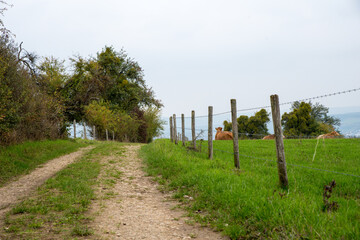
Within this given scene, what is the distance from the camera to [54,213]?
585 cm

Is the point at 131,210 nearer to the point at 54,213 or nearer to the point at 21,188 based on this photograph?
the point at 54,213

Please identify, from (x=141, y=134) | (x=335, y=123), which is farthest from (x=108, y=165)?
(x=335, y=123)

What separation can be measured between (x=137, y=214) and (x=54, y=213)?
1.70 metres


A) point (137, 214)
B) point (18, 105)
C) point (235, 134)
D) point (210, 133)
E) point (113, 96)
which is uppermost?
point (113, 96)

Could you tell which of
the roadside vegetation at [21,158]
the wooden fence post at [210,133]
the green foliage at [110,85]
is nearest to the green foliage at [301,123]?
the green foliage at [110,85]

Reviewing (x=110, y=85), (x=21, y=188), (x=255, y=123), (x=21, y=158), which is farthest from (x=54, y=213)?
(x=255, y=123)

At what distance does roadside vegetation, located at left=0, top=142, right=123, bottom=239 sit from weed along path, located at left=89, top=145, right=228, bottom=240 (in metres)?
0.27

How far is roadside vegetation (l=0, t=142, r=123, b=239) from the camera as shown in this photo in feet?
15.7

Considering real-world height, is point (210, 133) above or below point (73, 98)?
below

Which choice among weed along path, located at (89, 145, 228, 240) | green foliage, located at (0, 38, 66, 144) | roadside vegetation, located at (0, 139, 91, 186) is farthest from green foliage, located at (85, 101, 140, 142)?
weed along path, located at (89, 145, 228, 240)

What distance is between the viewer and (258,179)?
7305 millimetres

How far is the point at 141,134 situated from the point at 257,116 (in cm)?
2164

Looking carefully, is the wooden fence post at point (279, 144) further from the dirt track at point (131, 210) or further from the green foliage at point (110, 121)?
the green foliage at point (110, 121)

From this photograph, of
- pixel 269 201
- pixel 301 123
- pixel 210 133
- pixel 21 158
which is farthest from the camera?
pixel 301 123
